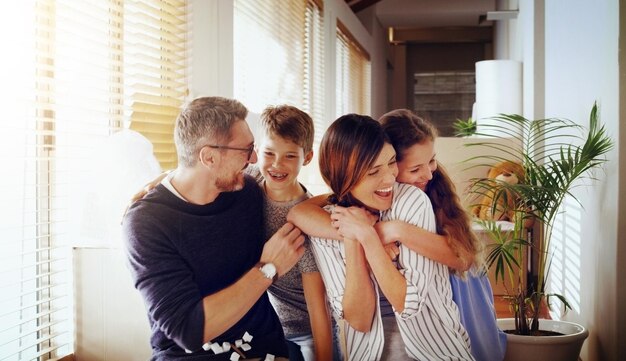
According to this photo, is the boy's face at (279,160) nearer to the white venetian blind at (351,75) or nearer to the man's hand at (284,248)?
the man's hand at (284,248)

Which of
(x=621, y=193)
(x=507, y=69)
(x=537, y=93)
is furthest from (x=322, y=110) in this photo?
(x=621, y=193)

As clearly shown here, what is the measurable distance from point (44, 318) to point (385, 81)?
9972 millimetres

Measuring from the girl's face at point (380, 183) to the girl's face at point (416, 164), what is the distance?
0.09 m

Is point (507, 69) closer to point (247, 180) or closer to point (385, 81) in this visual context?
point (247, 180)

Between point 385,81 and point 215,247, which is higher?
point 385,81

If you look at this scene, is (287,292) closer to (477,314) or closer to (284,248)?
(284,248)

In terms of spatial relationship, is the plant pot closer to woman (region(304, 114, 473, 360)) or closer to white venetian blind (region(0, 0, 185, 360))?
woman (region(304, 114, 473, 360))

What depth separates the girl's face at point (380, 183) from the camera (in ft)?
5.41

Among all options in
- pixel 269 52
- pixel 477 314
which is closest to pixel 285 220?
pixel 477 314

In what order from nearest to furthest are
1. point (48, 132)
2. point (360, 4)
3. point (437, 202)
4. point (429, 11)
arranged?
point (437, 202)
point (48, 132)
point (360, 4)
point (429, 11)

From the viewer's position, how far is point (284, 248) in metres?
1.68

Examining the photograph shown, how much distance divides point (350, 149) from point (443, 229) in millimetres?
344

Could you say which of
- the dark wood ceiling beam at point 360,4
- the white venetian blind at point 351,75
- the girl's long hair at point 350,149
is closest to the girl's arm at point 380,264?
the girl's long hair at point 350,149

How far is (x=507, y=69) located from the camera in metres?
5.96
